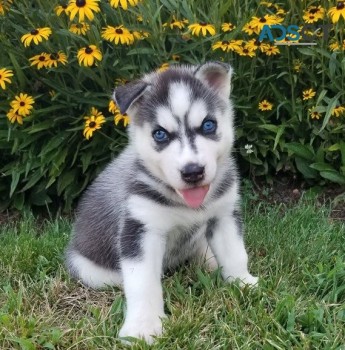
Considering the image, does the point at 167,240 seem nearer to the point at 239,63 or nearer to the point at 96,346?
the point at 96,346

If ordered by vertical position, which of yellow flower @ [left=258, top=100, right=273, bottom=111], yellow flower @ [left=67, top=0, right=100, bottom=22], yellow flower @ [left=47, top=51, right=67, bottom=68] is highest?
yellow flower @ [left=67, top=0, right=100, bottom=22]

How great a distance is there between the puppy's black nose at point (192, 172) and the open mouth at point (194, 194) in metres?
0.14

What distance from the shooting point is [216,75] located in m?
4.07

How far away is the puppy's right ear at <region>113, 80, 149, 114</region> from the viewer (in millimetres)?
3730

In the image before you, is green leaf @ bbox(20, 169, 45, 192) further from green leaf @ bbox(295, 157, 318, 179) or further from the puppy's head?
green leaf @ bbox(295, 157, 318, 179)

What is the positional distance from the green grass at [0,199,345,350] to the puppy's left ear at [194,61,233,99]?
4.01 ft

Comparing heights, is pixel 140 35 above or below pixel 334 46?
above

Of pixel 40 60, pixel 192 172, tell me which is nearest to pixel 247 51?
pixel 40 60

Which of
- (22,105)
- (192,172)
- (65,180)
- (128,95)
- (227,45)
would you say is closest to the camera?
(192,172)

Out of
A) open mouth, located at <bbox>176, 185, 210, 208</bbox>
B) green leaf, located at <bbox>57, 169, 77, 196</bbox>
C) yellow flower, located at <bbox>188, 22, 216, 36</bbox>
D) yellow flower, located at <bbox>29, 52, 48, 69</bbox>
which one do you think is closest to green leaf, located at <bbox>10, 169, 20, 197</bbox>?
green leaf, located at <bbox>57, 169, 77, 196</bbox>

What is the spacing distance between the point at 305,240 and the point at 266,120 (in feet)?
4.72

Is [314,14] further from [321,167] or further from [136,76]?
[136,76]

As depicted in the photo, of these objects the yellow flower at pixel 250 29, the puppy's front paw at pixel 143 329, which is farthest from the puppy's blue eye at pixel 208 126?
the yellow flower at pixel 250 29

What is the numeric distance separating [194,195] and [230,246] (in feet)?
2.03
